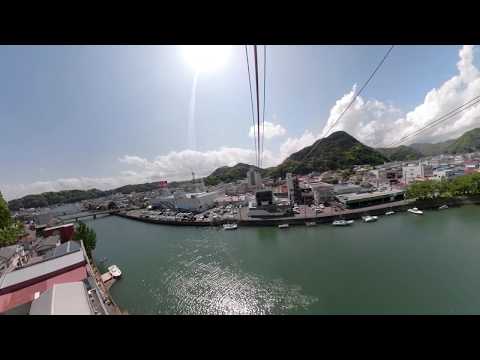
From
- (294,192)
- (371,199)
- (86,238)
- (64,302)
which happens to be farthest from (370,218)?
(86,238)

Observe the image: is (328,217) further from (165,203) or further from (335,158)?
(335,158)

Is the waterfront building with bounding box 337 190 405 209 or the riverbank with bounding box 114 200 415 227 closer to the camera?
the riverbank with bounding box 114 200 415 227

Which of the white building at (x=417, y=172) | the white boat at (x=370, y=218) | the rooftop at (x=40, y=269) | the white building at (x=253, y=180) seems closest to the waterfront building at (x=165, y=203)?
the white building at (x=253, y=180)

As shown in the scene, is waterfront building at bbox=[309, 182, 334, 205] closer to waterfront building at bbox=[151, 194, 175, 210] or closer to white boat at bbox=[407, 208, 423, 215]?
white boat at bbox=[407, 208, 423, 215]

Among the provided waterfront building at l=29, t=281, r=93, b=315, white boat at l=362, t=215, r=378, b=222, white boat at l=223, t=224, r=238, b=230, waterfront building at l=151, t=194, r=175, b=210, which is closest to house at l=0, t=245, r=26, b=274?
waterfront building at l=29, t=281, r=93, b=315

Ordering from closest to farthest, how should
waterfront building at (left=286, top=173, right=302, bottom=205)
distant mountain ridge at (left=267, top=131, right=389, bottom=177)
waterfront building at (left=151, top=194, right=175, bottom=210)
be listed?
waterfront building at (left=286, top=173, right=302, bottom=205) → waterfront building at (left=151, top=194, right=175, bottom=210) → distant mountain ridge at (left=267, top=131, right=389, bottom=177)

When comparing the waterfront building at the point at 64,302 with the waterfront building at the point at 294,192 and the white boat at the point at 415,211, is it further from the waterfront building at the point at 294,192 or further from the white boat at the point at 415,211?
the white boat at the point at 415,211
